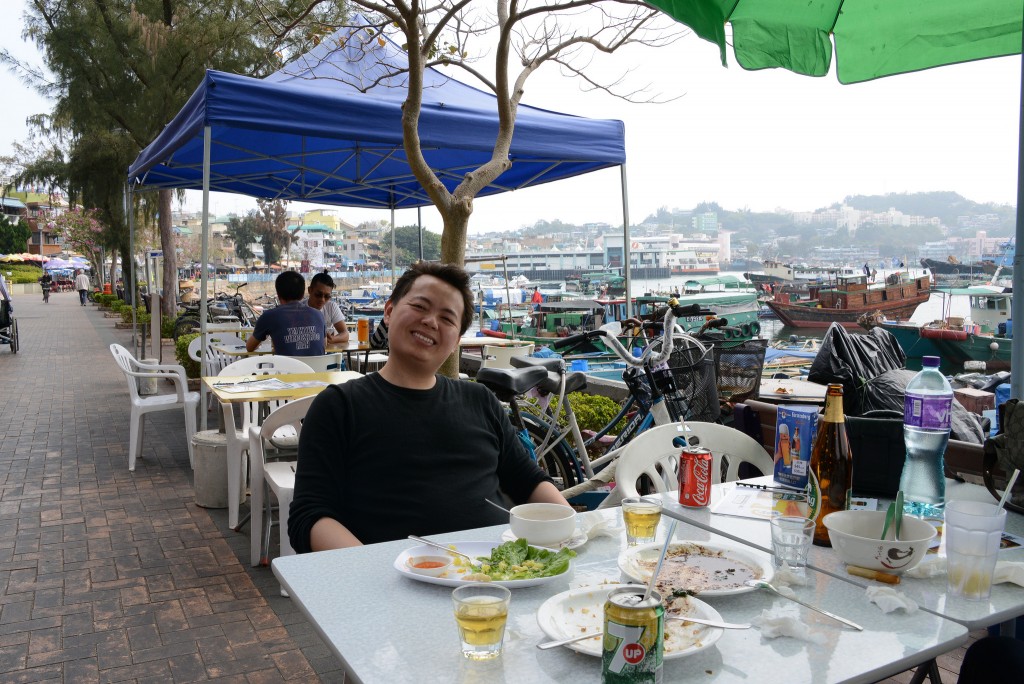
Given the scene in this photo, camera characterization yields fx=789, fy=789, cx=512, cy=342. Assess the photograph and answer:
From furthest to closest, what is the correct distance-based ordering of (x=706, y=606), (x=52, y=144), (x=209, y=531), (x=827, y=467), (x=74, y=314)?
(x=74, y=314) → (x=52, y=144) → (x=209, y=531) → (x=827, y=467) → (x=706, y=606)

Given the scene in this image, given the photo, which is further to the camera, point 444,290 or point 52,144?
point 52,144

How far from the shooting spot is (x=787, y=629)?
4.11 feet

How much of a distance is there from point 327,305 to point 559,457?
4.73 metres

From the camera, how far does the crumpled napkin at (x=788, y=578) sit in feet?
4.85

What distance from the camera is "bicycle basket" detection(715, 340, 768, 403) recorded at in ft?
16.0

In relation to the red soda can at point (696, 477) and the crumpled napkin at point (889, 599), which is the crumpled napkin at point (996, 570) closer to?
the crumpled napkin at point (889, 599)

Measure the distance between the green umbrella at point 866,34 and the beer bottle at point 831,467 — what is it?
114cm

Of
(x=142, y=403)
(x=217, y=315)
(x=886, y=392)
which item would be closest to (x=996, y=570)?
(x=886, y=392)

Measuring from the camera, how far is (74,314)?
96.4 feet

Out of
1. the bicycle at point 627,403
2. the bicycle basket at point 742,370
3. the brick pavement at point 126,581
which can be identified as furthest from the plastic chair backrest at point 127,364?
the bicycle basket at point 742,370

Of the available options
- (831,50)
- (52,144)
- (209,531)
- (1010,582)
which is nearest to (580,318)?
(52,144)

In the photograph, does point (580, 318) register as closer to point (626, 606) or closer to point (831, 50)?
point (831, 50)

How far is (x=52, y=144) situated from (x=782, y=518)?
69.2 ft

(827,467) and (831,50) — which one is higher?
(831,50)
